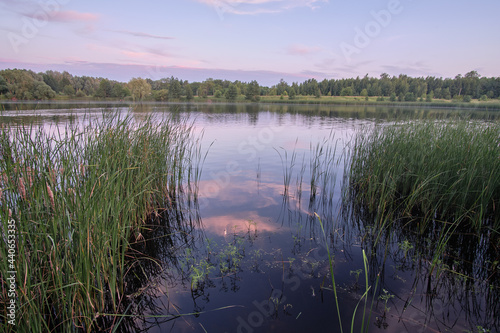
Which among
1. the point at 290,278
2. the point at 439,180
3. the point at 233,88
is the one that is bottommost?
the point at 290,278

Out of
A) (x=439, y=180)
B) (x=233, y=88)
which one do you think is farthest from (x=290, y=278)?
(x=233, y=88)

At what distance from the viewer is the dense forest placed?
175 ft

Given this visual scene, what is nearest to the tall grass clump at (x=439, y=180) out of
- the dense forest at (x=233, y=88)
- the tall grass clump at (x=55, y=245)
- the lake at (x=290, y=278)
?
the lake at (x=290, y=278)

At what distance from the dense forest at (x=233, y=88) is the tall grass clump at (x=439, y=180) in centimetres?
5692

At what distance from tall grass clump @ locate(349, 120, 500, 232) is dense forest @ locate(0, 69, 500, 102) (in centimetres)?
5692

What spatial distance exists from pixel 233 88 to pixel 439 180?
343 feet

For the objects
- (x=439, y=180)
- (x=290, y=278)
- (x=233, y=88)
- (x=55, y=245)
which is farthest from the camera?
(x=233, y=88)

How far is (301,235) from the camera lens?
17.6 feet

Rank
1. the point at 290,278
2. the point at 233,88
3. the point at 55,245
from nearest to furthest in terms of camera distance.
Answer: the point at 55,245
the point at 290,278
the point at 233,88

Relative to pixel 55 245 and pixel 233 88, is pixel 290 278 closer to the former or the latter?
pixel 55 245

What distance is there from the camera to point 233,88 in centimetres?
10406

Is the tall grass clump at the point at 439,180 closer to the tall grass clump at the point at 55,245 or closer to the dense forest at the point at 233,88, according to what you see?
Answer: the tall grass clump at the point at 55,245

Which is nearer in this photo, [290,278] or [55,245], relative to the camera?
[55,245]

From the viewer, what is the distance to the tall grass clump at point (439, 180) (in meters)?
4.88
